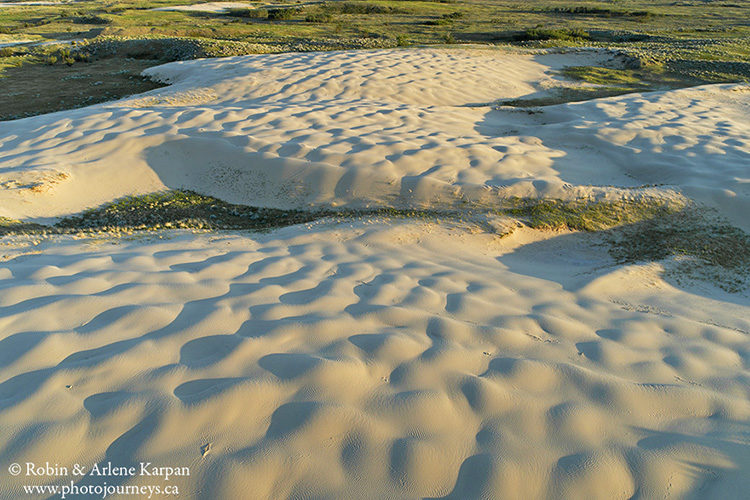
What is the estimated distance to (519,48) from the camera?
49.5 feet

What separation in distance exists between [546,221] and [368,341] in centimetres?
284

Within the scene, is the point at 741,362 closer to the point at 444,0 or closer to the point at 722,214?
the point at 722,214

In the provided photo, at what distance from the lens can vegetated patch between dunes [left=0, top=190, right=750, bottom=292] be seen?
4082 millimetres

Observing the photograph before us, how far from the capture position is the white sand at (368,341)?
1.68m

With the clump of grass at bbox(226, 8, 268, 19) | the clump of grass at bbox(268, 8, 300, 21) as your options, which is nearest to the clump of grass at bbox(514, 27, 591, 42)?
the clump of grass at bbox(268, 8, 300, 21)

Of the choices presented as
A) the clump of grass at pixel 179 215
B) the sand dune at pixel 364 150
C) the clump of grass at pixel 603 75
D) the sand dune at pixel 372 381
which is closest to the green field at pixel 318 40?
the clump of grass at pixel 603 75

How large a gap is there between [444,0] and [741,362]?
1905 inches

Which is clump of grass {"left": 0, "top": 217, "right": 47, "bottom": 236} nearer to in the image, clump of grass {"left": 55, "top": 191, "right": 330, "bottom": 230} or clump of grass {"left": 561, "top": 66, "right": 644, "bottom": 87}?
clump of grass {"left": 55, "top": 191, "right": 330, "bottom": 230}

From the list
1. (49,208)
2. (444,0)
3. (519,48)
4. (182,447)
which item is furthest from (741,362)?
(444,0)

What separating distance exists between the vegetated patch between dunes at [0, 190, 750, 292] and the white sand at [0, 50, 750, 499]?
8.2 inches

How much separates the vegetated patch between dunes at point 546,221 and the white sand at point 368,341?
209mm

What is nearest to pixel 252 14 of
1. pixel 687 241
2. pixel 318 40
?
Answer: pixel 318 40

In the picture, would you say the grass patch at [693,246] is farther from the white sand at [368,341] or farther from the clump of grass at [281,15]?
the clump of grass at [281,15]

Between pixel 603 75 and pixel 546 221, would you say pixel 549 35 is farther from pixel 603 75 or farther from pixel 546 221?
pixel 546 221
